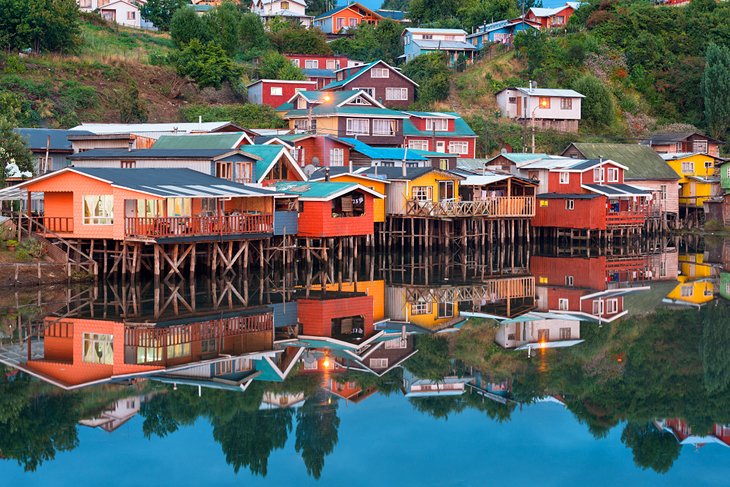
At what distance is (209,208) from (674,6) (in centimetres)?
6265

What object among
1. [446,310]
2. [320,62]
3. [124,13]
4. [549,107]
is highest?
[124,13]

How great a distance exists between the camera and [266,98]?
224ft

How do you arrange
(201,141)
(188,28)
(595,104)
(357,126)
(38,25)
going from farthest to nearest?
(595,104) < (188,28) < (38,25) < (357,126) < (201,141)

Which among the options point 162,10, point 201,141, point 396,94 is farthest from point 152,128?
point 162,10

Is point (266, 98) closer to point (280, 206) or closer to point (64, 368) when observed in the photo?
point (280, 206)

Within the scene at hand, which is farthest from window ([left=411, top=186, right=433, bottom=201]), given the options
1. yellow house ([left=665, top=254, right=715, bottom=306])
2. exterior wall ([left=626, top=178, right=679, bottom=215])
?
exterior wall ([left=626, top=178, right=679, bottom=215])

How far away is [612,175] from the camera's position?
5616 centimetres

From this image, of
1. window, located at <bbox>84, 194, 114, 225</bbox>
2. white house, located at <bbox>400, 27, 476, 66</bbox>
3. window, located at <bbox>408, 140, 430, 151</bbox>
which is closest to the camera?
window, located at <bbox>84, 194, 114, 225</bbox>

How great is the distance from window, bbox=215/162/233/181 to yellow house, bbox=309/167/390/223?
5372 millimetres

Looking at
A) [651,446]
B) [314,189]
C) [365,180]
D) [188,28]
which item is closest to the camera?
[651,446]

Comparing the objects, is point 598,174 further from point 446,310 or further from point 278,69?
point 278,69

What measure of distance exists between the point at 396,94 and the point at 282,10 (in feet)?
99.5

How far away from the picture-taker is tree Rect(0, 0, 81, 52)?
6512cm

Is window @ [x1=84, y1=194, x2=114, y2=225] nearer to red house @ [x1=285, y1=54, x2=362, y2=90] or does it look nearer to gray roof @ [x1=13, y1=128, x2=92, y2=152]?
gray roof @ [x1=13, y1=128, x2=92, y2=152]
